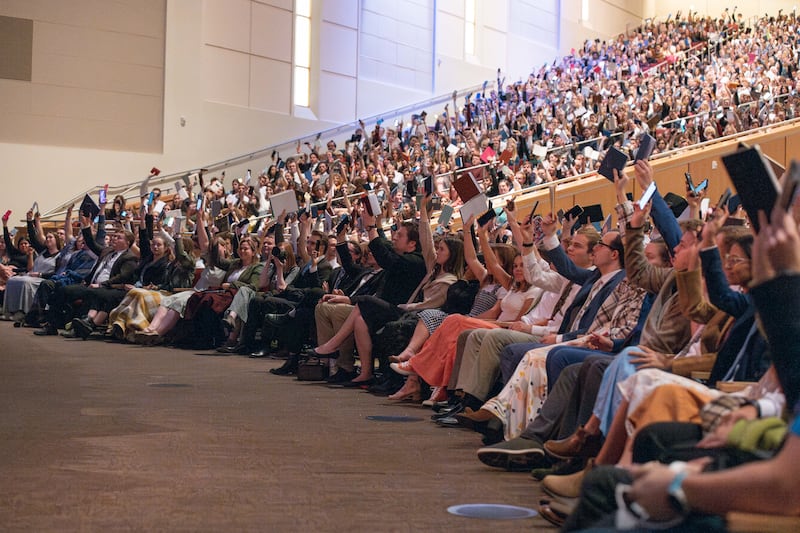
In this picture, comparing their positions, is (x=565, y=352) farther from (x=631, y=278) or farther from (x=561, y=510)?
(x=561, y=510)

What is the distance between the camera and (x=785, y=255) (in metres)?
1.80

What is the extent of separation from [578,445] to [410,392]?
8.73 ft

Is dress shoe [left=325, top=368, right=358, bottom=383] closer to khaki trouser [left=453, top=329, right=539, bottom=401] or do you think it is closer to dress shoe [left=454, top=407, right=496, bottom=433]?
khaki trouser [left=453, top=329, right=539, bottom=401]

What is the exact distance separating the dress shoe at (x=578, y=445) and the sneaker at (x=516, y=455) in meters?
0.29

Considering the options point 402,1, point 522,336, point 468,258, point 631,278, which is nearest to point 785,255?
point 631,278

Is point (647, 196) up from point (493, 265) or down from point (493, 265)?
up

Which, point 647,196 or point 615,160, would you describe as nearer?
point 647,196

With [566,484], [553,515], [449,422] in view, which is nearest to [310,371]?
[449,422]

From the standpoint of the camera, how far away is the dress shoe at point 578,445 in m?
3.52

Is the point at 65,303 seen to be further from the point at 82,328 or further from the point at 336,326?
the point at 336,326

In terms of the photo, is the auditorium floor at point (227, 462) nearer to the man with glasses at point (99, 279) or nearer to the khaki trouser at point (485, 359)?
the khaki trouser at point (485, 359)

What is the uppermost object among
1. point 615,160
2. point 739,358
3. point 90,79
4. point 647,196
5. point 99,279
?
point 90,79

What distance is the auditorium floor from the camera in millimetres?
3125

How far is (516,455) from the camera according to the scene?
3.89m
